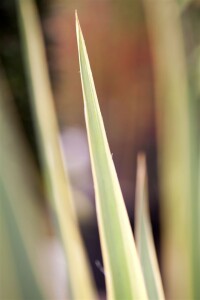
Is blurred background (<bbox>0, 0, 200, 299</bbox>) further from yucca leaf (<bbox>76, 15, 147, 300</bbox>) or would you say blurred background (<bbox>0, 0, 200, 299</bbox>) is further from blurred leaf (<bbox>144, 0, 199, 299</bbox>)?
yucca leaf (<bbox>76, 15, 147, 300</bbox>)

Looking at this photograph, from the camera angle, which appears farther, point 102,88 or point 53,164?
point 102,88

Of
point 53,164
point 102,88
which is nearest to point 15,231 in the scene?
point 53,164

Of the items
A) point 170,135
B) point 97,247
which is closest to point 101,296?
point 97,247

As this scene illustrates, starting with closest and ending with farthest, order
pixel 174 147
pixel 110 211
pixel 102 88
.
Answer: pixel 110 211, pixel 174 147, pixel 102 88

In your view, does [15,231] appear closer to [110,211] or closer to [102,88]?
[110,211]

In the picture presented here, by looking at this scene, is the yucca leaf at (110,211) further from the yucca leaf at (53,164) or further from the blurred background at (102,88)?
the blurred background at (102,88)

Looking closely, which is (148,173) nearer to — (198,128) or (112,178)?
(198,128)

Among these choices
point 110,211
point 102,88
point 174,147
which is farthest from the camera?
point 102,88

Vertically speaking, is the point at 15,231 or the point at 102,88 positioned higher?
the point at 102,88
